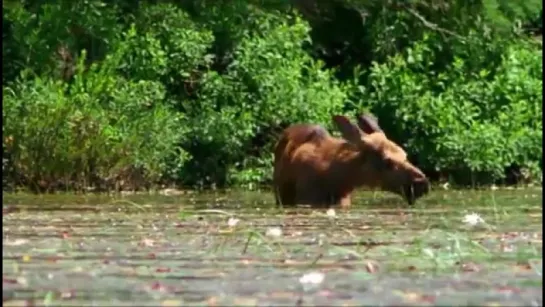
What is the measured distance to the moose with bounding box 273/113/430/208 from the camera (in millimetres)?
13078

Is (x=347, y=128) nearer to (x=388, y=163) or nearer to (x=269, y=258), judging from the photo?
(x=388, y=163)

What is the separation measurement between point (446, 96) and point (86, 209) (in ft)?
29.7

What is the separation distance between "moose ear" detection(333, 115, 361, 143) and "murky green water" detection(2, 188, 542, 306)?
1.90 metres

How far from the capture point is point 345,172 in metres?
13.3

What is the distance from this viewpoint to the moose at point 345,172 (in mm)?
13078

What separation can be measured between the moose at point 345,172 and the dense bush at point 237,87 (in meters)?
3.64

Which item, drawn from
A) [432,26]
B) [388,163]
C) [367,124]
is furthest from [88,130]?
[388,163]

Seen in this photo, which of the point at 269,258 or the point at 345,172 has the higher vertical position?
the point at 345,172

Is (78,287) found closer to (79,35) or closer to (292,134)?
(292,134)

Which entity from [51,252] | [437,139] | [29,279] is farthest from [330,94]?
[29,279]

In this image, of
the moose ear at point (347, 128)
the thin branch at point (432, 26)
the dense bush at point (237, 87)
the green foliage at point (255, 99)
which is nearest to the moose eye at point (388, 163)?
the moose ear at point (347, 128)

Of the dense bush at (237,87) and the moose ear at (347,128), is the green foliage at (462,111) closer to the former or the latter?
the dense bush at (237,87)

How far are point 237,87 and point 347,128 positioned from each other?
6327mm

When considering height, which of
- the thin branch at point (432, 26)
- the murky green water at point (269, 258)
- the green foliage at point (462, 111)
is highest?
the thin branch at point (432, 26)
